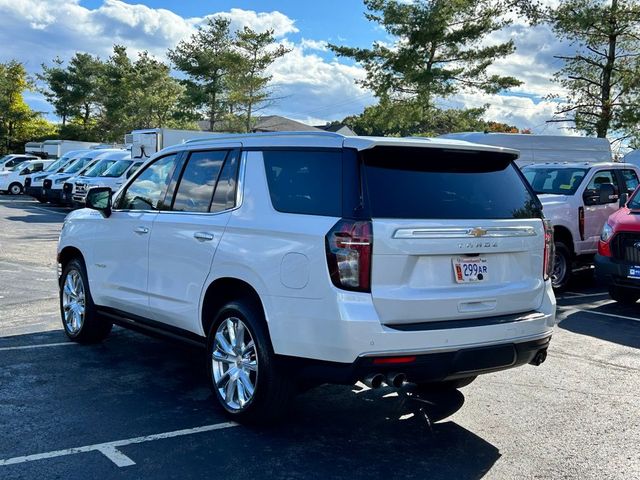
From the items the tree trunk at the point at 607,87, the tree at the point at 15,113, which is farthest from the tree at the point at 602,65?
the tree at the point at 15,113

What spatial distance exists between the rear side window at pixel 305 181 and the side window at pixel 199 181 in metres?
0.58

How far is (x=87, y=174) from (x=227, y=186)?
20459 mm

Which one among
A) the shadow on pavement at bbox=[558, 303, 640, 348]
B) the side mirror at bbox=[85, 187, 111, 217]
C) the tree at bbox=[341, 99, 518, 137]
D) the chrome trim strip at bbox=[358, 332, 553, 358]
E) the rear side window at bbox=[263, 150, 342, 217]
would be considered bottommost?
the shadow on pavement at bbox=[558, 303, 640, 348]

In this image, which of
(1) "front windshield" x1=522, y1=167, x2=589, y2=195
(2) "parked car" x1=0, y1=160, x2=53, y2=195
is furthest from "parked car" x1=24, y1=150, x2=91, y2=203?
(1) "front windshield" x1=522, y1=167, x2=589, y2=195

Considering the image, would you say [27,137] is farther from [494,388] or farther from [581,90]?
[494,388]

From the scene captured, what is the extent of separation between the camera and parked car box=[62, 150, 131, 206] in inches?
910

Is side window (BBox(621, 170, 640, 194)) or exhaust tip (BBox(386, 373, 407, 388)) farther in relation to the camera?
side window (BBox(621, 170, 640, 194))

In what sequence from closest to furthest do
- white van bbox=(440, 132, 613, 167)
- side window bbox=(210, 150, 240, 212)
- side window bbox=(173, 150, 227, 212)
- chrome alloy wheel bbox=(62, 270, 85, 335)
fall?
side window bbox=(210, 150, 240, 212) < side window bbox=(173, 150, 227, 212) < chrome alloy wheel bbox=(62, 270, 85, 335) < white van bbox=(440, 132, 613, 167)

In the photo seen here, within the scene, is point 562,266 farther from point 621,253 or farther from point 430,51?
point 430,51

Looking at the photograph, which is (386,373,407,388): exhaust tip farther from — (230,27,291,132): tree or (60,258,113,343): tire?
(230,27,291,132): tree

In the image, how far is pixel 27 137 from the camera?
5678 cm

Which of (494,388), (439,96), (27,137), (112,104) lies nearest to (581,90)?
(439,96)

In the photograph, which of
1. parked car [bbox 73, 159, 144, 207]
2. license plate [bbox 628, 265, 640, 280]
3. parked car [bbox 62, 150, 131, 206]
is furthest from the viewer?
parked car [bbox 62, 150, 131, 206]

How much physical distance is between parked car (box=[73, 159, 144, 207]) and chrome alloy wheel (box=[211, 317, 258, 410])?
1762cm
